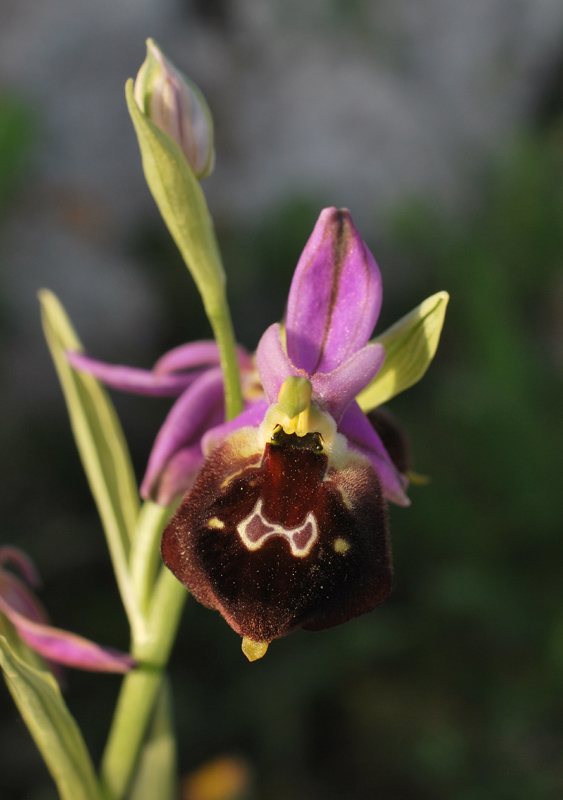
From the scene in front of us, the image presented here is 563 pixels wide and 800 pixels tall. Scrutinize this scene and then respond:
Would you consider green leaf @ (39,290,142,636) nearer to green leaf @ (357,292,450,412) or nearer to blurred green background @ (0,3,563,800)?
green leaf @ (357,292,450,412)

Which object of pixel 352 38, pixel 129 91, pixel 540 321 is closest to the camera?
pixel 129 91

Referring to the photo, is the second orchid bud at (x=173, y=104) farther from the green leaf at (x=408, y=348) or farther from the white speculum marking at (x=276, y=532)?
the white speculum marking at (x=276, y=532)

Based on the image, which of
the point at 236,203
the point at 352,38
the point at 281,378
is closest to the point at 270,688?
the point at 281,378

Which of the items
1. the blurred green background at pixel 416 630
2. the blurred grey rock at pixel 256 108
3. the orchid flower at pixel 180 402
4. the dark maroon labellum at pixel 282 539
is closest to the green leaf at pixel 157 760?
the orchid flower at pixel 180 402

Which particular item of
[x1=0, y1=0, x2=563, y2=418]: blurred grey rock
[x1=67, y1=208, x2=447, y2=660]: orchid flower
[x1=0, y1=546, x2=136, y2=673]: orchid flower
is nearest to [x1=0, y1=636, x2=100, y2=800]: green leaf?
[x1=0, y1=546, x2=136, y2=673]: orchid flower

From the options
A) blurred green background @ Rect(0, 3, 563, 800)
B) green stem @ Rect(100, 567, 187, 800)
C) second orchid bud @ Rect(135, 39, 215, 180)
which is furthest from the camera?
blurred green background @ Rect(0, 3, 563, 800)

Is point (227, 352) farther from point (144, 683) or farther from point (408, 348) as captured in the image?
point (144, 683)

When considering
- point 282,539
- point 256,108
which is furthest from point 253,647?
point 256,108

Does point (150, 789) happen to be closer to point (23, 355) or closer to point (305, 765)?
point (305, 765)
